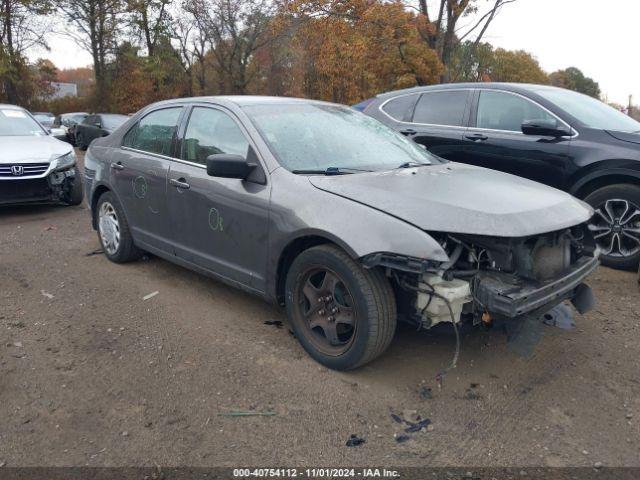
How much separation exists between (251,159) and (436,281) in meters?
1.58

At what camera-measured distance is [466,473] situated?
2471 mm

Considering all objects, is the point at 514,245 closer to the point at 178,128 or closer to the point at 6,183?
the point at 178,128

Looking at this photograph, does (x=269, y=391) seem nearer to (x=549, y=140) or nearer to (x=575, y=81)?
(x=549, y=140)

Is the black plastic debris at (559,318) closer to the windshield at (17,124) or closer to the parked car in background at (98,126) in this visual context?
the windshield at (17,124)

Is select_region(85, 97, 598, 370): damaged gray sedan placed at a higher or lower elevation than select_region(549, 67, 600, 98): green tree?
lower

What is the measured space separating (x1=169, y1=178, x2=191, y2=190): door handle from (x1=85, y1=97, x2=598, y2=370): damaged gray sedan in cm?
2

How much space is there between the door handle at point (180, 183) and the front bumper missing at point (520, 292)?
2.37 meters

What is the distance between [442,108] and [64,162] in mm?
5348

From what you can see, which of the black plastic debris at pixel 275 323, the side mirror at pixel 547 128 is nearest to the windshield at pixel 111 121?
the side mirror at pixel 547 128

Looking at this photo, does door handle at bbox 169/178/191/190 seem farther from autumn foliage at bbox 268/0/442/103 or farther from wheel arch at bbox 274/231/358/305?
autumn foliage at bbox 268/0/442/103

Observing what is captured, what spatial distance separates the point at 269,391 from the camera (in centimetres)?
313

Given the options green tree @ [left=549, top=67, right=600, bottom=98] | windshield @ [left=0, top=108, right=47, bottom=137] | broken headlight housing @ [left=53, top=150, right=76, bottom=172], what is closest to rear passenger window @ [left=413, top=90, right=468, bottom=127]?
broken headlight housing @ [left=53, top=150, right=76, bottom=172]

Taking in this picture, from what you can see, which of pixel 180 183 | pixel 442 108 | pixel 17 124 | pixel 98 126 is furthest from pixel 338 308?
pixel 98 126

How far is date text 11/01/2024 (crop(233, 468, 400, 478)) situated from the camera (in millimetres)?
2459
